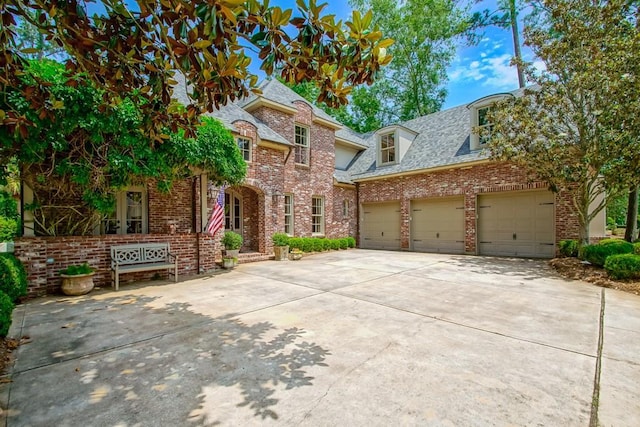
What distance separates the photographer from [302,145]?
43.5 feet

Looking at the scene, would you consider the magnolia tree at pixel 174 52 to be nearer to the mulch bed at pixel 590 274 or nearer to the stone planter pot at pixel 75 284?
the stone planter pot at pixel 75 284

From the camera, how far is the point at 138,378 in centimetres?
272

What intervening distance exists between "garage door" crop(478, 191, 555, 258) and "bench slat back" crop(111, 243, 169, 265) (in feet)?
36.5

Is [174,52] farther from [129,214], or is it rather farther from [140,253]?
[129,214]

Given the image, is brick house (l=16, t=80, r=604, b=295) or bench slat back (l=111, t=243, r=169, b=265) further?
brick house (l=16, t=80, r=604, b=295)

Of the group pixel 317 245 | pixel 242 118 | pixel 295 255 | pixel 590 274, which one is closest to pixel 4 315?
pixel 295 255

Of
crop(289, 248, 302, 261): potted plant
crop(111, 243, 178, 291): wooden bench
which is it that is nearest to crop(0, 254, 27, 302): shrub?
crop(111, 243, 178, 291): wooden bench

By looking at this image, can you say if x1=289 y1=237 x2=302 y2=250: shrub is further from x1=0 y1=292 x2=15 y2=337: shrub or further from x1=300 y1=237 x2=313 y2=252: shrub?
x1=0 y1=292 x2=15 y2=337: shrub

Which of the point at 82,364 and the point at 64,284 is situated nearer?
the point at 82,364

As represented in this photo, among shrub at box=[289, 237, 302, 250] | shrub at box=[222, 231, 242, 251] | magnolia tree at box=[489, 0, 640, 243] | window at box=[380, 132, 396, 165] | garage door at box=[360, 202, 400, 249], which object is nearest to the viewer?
magnolia tree at box=[489, 0, 640, 243]

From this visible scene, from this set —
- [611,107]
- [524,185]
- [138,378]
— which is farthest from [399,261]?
[138,378]

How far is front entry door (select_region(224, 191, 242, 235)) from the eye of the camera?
→ 11398 mm

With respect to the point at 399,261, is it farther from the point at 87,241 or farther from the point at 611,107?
the point at 87,241

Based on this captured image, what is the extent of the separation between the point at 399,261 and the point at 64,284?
351 inches
